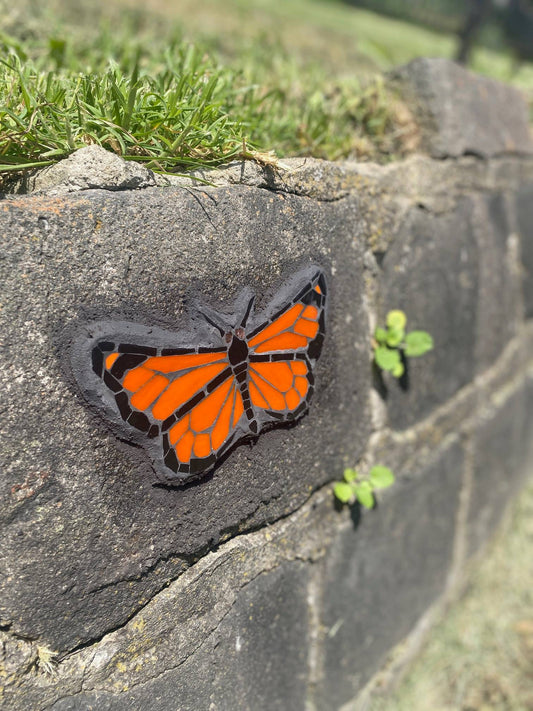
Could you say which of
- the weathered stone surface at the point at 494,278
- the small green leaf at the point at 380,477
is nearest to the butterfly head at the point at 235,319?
the small green leaf at the point at 380,477

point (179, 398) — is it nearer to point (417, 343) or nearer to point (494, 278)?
point (417, 343)

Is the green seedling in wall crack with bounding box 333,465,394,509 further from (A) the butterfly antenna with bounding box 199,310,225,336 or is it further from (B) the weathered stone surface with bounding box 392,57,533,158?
(B) the weathered stone surface with bounding box 392,57,533,158

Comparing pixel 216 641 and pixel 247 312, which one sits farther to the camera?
pixel 216 641

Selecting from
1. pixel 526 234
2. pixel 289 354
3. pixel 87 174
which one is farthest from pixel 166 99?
pixel 526 234

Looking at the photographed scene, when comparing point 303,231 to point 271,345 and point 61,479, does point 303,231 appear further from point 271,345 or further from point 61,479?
point 61,479

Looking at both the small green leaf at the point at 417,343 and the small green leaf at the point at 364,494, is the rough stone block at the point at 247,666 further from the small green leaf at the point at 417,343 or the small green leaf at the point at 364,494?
the small green leaf at the point at 417,343

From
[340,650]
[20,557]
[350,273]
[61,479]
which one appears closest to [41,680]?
[20,557]
